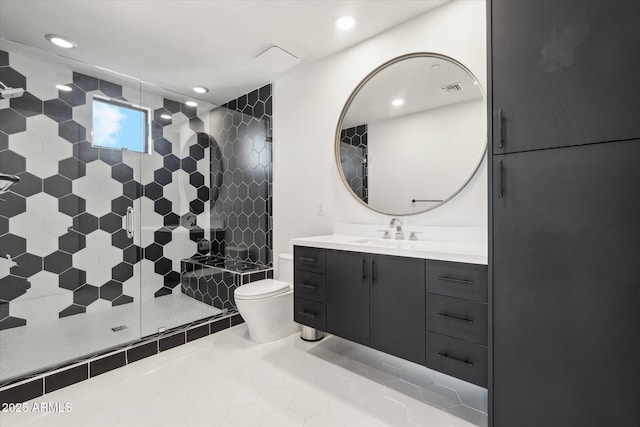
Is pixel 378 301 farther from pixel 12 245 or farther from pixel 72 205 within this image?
pixel 12 245

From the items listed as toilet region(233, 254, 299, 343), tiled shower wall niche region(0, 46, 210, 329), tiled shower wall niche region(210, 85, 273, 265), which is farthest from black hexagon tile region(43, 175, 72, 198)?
toilet region(233, 254, 299, 343)

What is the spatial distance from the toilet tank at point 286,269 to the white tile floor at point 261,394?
601 mm

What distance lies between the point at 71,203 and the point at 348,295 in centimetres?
244

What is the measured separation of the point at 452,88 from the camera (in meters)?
1.95

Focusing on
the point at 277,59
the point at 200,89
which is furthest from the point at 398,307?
the point at 200,89

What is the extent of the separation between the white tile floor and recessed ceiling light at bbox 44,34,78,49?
2489 millimetres

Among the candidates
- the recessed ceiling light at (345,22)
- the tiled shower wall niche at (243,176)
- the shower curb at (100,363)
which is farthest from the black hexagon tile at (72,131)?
the recessed ceiling light at (345,22)

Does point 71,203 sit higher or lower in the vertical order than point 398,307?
higher

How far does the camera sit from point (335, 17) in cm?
206

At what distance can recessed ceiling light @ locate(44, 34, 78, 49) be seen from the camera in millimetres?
2256

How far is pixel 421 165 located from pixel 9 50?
3141mm

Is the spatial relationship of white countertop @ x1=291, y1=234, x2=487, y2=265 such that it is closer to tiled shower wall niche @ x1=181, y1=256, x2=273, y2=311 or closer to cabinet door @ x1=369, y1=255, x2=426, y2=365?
cabinet door @ x1=369, y1=255, x2=426, y2=365

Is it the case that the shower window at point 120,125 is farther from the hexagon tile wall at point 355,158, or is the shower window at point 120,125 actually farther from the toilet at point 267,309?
the hexagon tile wall at point 355,158

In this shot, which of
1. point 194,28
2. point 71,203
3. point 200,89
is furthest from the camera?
point 200,89
